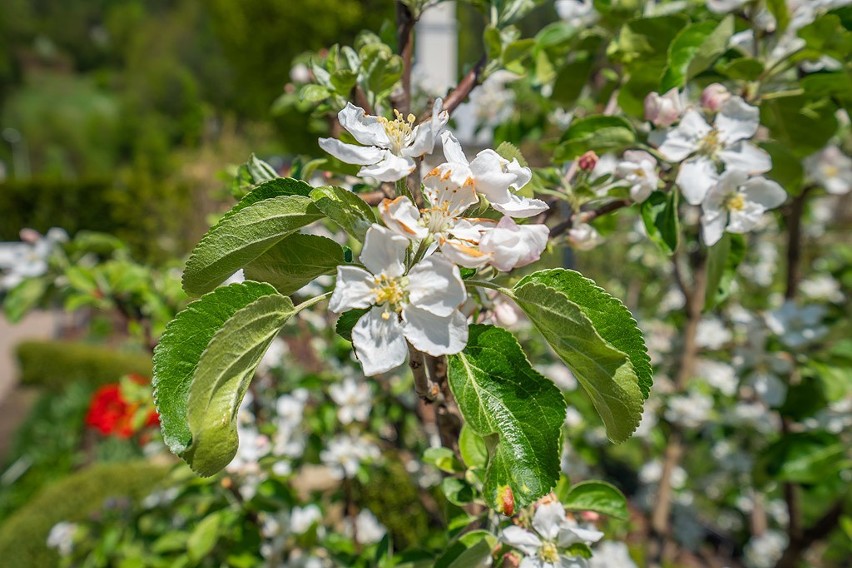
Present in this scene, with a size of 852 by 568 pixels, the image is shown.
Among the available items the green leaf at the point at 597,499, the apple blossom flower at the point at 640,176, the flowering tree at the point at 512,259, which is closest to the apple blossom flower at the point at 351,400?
the flowering tree at the point at 512,259

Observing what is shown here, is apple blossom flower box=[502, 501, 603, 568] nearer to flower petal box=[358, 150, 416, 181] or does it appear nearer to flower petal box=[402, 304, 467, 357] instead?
flower petal box=[402, 304, 467, 357]

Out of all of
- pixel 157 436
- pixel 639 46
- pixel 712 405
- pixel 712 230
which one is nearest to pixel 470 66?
pixel 639 46

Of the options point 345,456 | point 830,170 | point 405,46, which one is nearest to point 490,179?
point 405,46

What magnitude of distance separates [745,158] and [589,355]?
0.51 meters

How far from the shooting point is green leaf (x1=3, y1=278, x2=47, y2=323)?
1.52 m

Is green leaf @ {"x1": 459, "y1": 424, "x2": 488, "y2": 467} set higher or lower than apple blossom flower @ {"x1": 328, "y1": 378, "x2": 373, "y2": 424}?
higher

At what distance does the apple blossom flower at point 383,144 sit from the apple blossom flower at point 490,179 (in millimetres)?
29

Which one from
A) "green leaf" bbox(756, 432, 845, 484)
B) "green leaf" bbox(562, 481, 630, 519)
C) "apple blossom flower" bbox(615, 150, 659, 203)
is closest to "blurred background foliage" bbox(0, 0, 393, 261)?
"apple blossom flower" bbox(615, 150, 659, 203)

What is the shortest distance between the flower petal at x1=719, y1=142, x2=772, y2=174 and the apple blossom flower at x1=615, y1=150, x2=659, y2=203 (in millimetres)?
105

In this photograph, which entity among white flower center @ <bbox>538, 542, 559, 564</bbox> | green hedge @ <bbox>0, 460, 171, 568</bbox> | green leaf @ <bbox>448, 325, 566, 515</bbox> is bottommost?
green hedge @ <bbox>0, 460, 171, 568</bbox>

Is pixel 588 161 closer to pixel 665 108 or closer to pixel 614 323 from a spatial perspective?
pixel 665 108

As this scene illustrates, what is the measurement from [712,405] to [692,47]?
1685 millimetres

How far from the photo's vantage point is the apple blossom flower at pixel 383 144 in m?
0.58

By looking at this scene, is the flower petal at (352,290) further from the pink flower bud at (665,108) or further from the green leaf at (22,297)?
the green leaf at (22,297)
